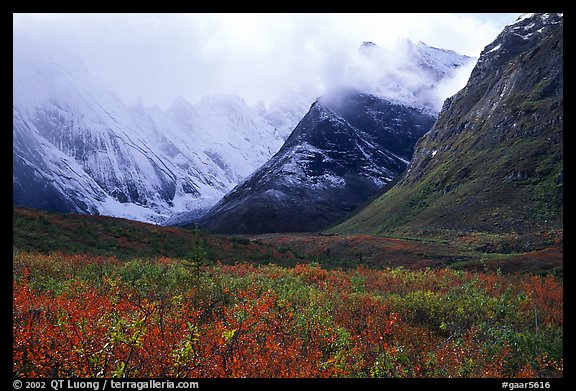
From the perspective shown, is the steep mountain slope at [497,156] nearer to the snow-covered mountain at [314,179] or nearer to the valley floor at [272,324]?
the snow-covered mountain at [314,179]

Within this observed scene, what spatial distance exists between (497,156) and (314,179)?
3464 inches

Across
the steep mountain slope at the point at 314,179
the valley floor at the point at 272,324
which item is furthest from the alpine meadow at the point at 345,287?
the steep mountain slope at the point at 314,179

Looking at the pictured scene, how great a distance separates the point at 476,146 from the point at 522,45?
119 ft

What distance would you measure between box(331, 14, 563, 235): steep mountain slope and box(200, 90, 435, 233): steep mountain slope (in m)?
36.8

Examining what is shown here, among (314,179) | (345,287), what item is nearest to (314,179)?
(314,179)

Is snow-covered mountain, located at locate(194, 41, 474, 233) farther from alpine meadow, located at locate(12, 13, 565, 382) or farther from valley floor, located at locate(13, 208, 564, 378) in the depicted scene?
valley floor, located at locate(13, 208, 564, 378)

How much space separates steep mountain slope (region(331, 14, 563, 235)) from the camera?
63.3 m

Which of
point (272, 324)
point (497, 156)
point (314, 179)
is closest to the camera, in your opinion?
point (272, 324)

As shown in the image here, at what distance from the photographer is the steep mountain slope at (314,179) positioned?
133625 millimetres

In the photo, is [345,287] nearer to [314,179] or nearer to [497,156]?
[497,156]

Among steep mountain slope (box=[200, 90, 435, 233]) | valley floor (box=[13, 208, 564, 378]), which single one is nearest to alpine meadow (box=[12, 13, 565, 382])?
valley floor (box=[13, 208, 564, 378])

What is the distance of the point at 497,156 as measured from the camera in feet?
249
